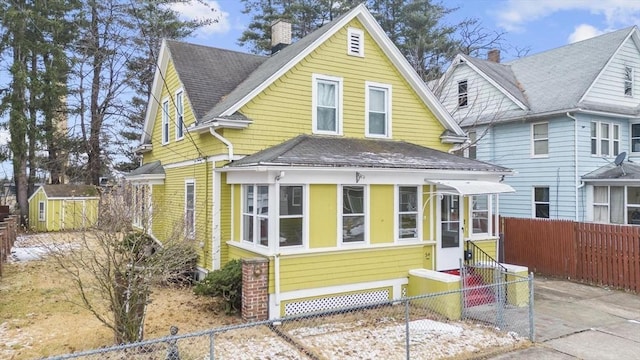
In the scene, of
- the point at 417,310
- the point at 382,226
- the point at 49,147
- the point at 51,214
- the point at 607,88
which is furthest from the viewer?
the point at 49,147

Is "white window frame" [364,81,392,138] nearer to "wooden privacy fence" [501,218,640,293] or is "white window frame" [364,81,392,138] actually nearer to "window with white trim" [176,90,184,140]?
"window with white trim" [176,90,184,140]

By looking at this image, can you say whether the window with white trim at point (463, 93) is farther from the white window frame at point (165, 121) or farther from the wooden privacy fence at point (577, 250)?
the white window frame at point (165, 121)

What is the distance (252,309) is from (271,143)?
4.33m

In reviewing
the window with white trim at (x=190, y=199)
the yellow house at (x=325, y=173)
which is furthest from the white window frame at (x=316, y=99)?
the window with white trim at (x=190, y=199)

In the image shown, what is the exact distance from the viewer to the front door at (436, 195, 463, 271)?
11.3 meters

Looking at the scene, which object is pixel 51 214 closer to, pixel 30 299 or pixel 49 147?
pixel 49 147

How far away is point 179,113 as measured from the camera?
45.6 ft

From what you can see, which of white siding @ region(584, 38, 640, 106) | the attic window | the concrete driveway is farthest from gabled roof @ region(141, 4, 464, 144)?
the attic window

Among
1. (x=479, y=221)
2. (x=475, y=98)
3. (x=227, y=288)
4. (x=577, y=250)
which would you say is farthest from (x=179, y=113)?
(x=475, y=98)

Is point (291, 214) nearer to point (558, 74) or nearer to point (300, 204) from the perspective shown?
point (300, 204)

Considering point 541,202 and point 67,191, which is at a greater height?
point 67,191

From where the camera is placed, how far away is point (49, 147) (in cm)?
2800

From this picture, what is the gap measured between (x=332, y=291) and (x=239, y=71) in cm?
838

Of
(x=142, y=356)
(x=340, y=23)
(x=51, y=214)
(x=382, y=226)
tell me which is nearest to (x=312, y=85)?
(x=340, y=23)
